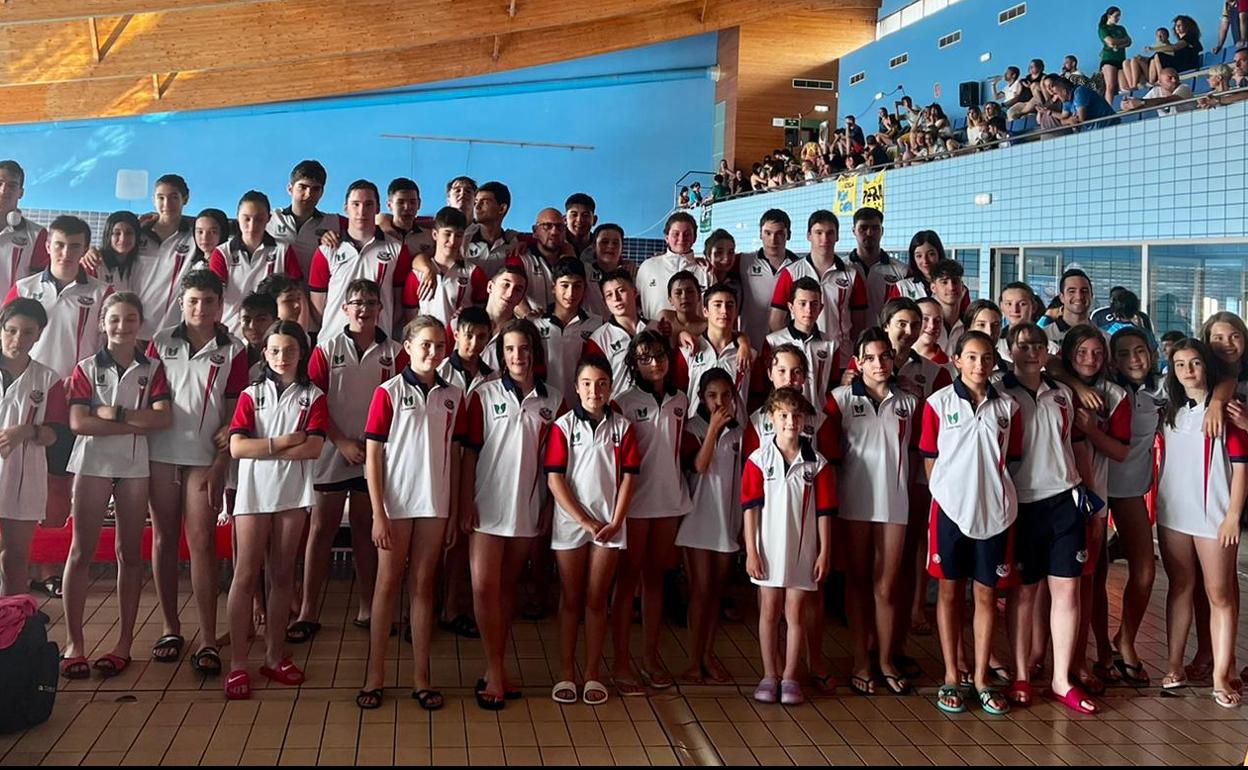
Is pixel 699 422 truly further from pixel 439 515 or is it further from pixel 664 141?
pixel 664 141

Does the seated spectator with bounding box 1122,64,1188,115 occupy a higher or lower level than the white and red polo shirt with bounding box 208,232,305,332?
higher

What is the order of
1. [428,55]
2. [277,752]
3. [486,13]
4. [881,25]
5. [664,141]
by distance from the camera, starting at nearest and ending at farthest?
[277,752]
[486,13]
[428,55]
[881,25]
[664,141]

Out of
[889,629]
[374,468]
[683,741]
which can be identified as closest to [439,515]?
[374,468]

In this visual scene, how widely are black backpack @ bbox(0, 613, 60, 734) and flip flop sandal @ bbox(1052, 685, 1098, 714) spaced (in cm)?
434

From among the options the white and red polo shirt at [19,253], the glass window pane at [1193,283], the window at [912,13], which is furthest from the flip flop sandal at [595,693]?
the window at [912,13]

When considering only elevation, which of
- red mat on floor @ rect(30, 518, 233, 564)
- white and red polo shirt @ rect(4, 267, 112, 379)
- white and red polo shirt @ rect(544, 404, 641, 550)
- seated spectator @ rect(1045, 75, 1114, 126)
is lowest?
red mat on floor @ rect(30, 518, 233, 564)

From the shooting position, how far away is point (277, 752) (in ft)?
12.4

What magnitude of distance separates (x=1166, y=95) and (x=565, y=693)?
8.68m

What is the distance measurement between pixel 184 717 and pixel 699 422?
2.55 metres

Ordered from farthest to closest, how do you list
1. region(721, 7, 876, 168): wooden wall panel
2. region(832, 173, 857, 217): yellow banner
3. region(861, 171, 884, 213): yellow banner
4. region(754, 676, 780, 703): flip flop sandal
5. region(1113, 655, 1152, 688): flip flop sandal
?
1. region(721, 7, 876, 168): wooden wall panel
2. region(832, 173, 857, 217): yellow banner
3. region(861, 171, 884, 213): yellow banner
4. region(1113, 655, 1152, 688): flip flop sandal
5. region(754, 676, 780, 703): flip flop sandal

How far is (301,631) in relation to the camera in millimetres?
5180

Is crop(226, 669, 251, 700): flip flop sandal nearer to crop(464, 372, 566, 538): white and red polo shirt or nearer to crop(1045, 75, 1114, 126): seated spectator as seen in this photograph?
crop(464, 372, 566, 538): white and red polo shirt

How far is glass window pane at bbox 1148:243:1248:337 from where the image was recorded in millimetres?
8688

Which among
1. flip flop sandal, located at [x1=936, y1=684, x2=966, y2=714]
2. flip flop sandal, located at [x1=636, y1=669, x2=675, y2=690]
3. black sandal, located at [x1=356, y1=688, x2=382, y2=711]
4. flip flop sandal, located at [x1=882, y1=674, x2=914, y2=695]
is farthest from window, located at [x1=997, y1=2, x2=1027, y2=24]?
black sandal, located at [x1=356, y1=688, x2=382, y2=711]
